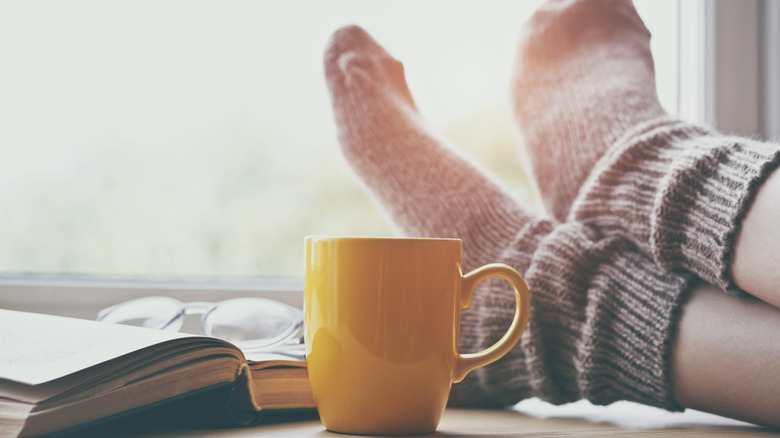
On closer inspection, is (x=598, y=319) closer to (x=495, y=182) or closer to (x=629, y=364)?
(x=629, y=364)

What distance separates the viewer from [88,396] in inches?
13.8

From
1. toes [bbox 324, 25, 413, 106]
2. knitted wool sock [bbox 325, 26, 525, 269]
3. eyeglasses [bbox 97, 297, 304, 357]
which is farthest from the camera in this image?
toes [bbox 324, 25, 413, 106]

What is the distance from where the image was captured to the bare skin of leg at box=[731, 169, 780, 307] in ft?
1.45


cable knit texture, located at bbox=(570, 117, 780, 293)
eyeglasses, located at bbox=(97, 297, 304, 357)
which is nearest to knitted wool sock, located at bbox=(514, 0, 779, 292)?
cable knit texture, located at bbox=(570, 117, 780, 293)

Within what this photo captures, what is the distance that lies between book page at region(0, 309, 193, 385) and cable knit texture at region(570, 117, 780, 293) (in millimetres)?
353

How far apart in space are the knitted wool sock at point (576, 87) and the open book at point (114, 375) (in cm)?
44

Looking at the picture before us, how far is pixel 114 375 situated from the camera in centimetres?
36

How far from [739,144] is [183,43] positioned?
2.25ft

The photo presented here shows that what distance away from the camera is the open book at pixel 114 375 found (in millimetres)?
339

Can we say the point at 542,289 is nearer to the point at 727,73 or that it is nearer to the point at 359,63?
the point at 359,63

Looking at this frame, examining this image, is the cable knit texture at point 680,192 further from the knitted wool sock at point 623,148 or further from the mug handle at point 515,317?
the mug handle at point 515,317

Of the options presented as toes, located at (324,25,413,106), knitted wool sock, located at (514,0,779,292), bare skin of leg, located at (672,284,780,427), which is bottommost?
bare skin of leg, located at (672,284,780,427)

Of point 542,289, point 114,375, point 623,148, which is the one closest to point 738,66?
point 623,148

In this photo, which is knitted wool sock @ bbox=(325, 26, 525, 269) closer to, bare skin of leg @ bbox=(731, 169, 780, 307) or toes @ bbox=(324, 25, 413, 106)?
toes @ bbox=(324, 25, 413, 106)
